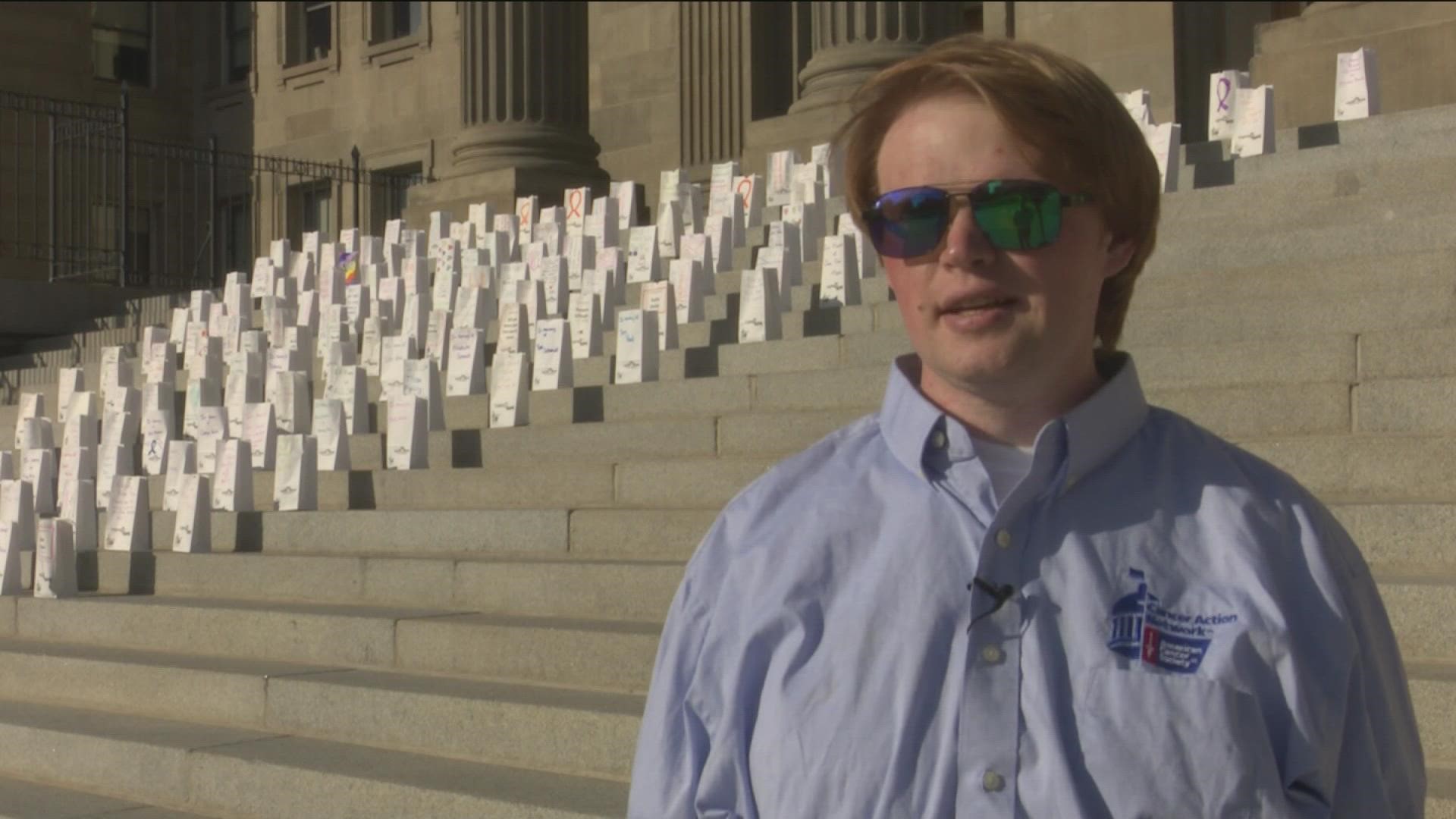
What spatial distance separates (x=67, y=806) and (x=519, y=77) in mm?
13087

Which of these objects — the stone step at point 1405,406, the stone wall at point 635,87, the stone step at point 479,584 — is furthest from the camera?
the stone wall at point 635,87

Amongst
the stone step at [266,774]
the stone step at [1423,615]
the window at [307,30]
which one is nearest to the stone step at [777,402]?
the stone step at [1423,615]

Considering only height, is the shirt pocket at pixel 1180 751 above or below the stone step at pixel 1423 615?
above

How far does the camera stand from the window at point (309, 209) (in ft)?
94.8

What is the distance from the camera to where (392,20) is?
3061 cm

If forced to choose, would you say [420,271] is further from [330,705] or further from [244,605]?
[330,705]

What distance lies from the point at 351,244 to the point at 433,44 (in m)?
13.3

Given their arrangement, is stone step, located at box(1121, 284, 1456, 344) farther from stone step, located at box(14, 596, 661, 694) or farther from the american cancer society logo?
the american cancer society logo

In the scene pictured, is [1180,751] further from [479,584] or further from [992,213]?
[479,584]

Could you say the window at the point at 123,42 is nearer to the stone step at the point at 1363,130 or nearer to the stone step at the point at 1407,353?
the stone step at the point at 1363,130

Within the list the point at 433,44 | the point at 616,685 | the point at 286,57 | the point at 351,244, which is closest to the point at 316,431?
the point at 616,685

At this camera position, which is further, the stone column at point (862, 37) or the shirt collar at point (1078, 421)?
the stone column at point (862, 37)

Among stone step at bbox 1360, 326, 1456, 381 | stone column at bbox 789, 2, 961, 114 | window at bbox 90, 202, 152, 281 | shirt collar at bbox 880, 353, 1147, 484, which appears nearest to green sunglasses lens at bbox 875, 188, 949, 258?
shirt collar at bbox 880, 353, 1147, 484

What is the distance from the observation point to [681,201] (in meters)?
14.4
